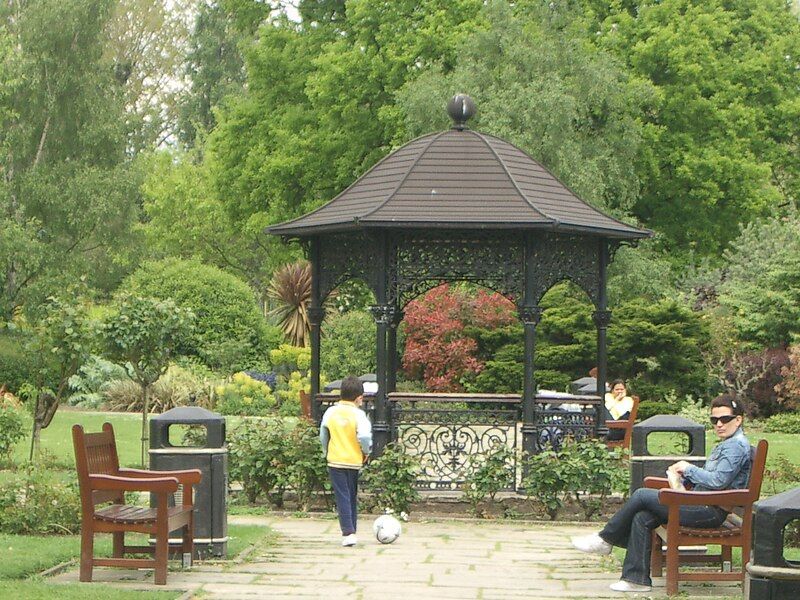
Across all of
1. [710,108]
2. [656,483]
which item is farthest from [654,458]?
[710,108]

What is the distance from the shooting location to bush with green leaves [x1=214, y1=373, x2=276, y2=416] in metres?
27.4

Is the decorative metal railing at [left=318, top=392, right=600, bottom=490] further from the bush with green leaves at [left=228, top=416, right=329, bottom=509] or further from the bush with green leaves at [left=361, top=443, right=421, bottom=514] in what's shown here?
the bush with green leaves at [left=228, top=416, right=329, bottom=509]

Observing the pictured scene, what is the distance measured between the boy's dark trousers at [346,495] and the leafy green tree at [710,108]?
23.7 meters

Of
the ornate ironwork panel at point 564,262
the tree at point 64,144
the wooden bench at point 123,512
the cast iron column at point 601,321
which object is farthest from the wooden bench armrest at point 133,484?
the tree at point 64,144

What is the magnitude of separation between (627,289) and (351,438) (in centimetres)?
2005

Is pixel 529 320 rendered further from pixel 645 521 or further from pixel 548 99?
pixel 548 99

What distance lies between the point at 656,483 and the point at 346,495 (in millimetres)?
2687

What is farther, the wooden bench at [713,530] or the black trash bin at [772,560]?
the wooden bench at [713,530]

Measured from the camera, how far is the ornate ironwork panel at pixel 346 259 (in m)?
15.5

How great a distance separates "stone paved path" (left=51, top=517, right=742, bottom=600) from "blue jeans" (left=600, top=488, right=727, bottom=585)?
0.19m

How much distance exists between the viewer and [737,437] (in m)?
9.54

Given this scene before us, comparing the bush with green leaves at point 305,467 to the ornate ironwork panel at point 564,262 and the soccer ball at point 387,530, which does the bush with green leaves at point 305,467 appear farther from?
the ornate ironwork panel at point 564,262

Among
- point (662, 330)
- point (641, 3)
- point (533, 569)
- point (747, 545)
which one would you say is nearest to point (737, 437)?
point (747, 545)

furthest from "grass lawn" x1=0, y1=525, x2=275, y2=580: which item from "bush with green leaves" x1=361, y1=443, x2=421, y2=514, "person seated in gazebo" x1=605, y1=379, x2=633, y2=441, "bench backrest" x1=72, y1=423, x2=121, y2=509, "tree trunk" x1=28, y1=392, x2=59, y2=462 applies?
"person seated in gazebo" x1=605, y1=379, x2=633, y2=441
